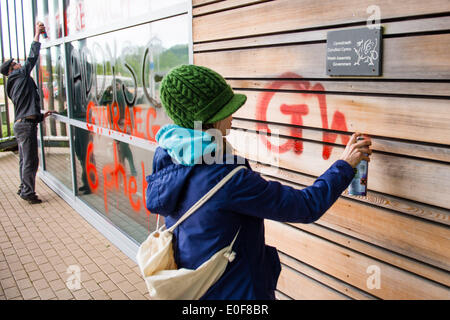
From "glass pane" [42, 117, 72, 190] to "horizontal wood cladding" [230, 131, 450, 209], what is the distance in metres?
5.19

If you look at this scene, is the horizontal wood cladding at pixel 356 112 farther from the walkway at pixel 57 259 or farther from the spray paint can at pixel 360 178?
the walkway at pixel 57 259

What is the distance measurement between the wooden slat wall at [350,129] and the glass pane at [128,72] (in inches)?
35.2

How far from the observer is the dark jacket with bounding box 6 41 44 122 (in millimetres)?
6809

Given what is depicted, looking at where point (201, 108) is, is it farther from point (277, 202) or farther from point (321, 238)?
point (321, 238)

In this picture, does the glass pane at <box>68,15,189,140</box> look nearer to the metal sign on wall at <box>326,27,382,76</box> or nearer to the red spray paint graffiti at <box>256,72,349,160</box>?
the red spray paint graffiti at <box>256,72,349,160</box>

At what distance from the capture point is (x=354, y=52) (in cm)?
219

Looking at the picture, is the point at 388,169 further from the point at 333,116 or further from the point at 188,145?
the point at 188,145

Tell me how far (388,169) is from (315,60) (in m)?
0.77

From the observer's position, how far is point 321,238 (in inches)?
103

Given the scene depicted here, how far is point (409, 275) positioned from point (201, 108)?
1381mm

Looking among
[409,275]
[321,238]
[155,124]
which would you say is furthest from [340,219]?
[155,124]
